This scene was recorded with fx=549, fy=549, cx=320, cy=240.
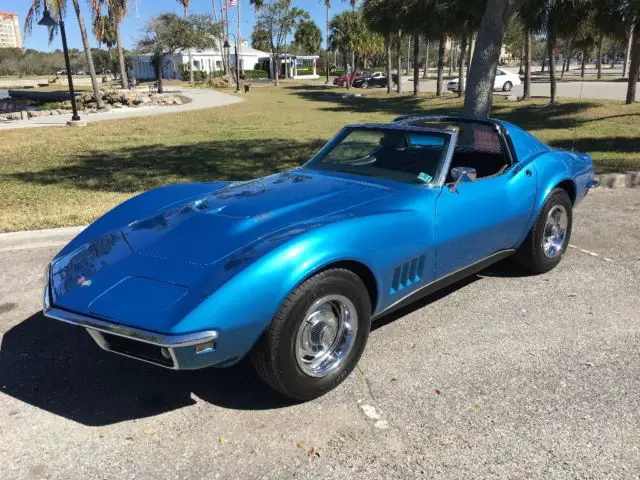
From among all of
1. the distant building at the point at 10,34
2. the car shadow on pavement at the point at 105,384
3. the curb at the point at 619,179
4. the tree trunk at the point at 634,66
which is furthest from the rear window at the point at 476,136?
the distant building at the point at 10,34

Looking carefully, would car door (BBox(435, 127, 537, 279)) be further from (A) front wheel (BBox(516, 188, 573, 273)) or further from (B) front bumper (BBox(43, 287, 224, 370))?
(B) front bumper (BBox(43, 287, 224, 370))

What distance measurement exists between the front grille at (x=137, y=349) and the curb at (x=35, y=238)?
3427mm

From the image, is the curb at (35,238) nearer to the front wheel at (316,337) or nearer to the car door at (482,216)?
the front wheel at (316,337)

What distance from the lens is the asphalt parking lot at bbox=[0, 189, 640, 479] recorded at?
96.1 inches

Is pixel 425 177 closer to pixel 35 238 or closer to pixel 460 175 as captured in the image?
pixel 460 175

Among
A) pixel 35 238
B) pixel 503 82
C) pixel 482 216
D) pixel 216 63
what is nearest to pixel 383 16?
pixel 503 82

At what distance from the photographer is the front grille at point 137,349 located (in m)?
2.47

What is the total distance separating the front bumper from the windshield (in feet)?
6.00

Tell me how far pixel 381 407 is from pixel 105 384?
60.7 inches

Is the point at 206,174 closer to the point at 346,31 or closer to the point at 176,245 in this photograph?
the point at 176,245

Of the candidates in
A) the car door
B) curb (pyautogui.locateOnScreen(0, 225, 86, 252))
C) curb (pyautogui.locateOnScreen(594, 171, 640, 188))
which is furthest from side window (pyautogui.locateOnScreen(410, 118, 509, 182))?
curb (pyautogui.locateOnScreen(594, 171, 640, 188))

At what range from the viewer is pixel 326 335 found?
2.89 meters

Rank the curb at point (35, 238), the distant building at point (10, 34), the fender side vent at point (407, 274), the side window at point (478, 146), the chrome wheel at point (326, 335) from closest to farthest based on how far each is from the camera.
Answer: the chrome wheel at point (326, 335)
the fender side vent at point (407, 274)
the side window at point (478, 146)
the curb at point (35, 238)
the distant building at point (10, 34)

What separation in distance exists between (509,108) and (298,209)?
20290mm
